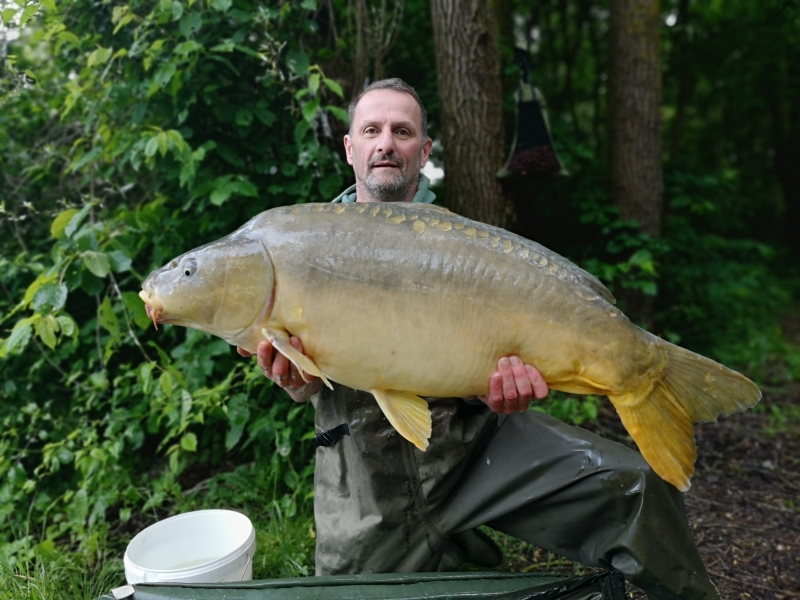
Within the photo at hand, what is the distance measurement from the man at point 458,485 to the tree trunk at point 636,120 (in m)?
2.50

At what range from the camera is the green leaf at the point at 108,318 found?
2334 mm

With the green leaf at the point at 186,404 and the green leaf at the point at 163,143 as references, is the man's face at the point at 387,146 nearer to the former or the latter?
the green leaf at the point at 163,143

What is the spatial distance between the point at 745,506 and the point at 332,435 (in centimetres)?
199

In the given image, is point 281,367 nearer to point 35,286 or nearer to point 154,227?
point 35,286

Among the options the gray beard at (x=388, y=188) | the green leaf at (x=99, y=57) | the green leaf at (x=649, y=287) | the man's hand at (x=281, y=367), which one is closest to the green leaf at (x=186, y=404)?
the man's hand at (x=281, y=367)

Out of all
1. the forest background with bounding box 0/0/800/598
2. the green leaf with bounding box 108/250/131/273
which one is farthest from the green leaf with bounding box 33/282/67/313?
the green leaf with bounding box 108/250/131/273

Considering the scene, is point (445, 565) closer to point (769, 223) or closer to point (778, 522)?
point (778, 522)

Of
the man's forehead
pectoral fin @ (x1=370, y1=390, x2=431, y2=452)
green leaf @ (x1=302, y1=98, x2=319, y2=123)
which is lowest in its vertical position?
pectoral fin @ (x1=370, y1=390, x2=431, y2=452)

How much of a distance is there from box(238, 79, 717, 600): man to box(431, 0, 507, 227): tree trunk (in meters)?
1.28

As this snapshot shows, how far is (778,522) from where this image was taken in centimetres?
261

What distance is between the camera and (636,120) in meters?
4.10

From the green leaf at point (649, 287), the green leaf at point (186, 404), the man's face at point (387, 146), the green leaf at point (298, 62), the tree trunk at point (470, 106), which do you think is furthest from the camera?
the green leaf at point (649, 287)

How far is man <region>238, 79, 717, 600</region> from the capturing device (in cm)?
168

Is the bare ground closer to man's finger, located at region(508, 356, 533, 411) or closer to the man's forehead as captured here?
man's finger, located at region(508, 356, 533, 411)
